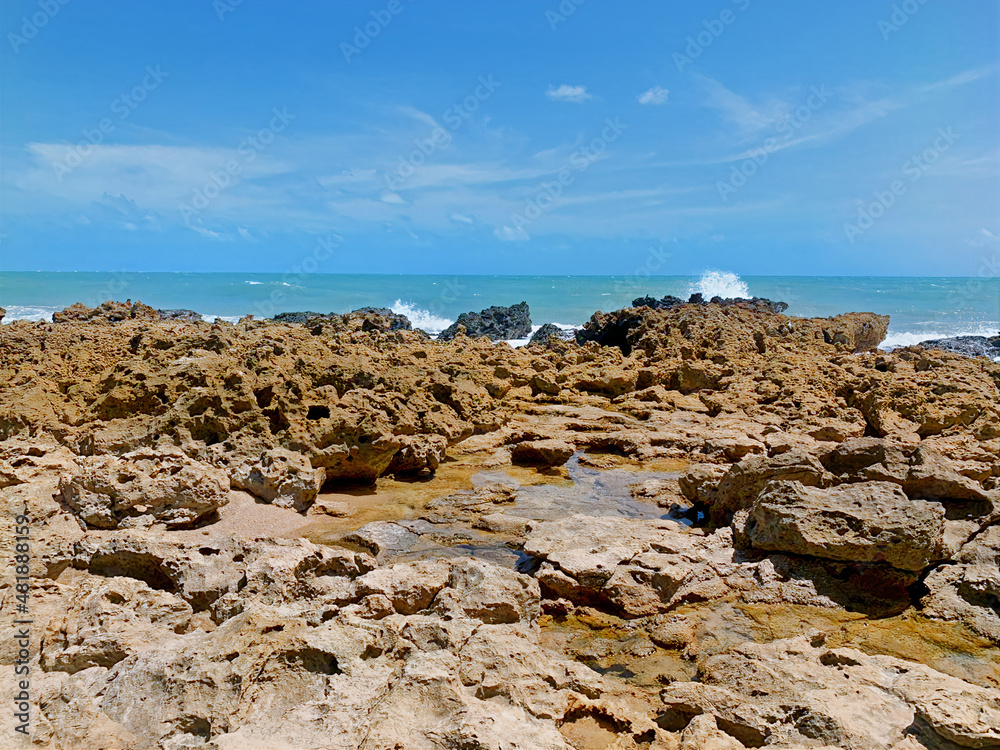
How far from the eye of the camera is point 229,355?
27.8 feet

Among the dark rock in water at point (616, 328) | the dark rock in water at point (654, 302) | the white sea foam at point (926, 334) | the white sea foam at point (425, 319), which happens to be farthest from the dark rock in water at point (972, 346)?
the white sea foam at point (425, 319)

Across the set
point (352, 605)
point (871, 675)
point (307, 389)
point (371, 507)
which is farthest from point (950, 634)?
point (307, 389)

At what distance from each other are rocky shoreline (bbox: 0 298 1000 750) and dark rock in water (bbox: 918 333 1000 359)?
50.6 ft

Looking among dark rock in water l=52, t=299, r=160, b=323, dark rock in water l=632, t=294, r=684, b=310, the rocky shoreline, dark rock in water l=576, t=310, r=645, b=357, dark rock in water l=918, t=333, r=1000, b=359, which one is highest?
dark rock in water l=632, t=294, r=684, b=310

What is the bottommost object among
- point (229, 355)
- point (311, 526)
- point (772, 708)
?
point (311, 526)

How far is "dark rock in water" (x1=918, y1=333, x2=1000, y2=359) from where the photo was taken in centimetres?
2383

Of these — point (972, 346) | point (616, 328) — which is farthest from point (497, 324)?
point (972, 346)

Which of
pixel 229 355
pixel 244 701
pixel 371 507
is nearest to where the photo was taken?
pixel 244 701

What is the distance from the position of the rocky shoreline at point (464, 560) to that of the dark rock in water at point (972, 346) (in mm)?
15410

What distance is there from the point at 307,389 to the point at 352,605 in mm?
4237

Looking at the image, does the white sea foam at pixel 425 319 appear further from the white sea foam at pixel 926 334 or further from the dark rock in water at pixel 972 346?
the dark rock in water at pixel 972 346

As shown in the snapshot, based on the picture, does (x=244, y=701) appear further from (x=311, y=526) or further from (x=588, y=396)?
(x=588, y=396)

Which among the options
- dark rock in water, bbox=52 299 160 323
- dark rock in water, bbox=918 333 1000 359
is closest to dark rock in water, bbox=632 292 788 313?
dark rock in water, bbox=918 333 1000 359

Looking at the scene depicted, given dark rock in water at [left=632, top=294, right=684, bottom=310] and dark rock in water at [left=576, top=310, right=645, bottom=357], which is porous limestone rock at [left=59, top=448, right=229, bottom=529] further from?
dark rock in water at [left=632, top=294, right=684, bottom=310]
